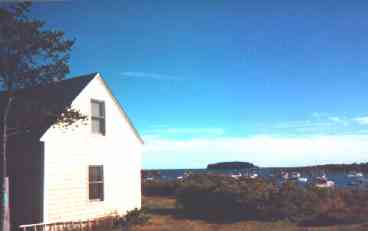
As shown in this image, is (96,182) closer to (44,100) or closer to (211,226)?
(44,100)

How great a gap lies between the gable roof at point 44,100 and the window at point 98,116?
0.88 metres

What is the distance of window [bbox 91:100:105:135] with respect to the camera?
57.4 feet

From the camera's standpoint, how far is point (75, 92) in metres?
16.6

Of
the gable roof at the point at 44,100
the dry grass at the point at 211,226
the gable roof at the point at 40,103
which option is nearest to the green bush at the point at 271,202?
the dry grass at the point at 211,226

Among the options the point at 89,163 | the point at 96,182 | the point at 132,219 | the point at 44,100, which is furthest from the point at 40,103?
the point at 132,219

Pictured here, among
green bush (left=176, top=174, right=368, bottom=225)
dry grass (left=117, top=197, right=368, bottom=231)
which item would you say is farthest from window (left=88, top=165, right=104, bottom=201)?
green bush (left=176, top=174, right=368, bottom=225)

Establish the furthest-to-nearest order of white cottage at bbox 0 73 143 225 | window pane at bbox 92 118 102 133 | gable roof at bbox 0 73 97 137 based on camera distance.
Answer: window pane at bbox 92 118 102 133 → white cottage at bbox 0 73 143 225 → gable roof at bbox 0 73 97 137

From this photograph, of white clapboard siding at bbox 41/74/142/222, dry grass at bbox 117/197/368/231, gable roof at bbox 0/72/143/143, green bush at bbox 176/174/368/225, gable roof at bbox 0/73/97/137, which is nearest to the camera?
gable roof at bbox 0/73/97/137

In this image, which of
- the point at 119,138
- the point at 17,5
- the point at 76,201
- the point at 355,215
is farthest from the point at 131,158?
the point at 355,215

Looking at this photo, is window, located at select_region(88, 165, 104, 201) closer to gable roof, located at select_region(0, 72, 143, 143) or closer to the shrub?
the shrub

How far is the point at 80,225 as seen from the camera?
15.6 metres

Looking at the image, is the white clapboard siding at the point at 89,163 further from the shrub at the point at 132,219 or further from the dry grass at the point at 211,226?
the dry grass at the point at 211,226

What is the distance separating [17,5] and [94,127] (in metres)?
6.46

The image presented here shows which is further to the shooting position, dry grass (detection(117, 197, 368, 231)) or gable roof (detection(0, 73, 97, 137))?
dry grass (detection(117, 197, 368, 231))
